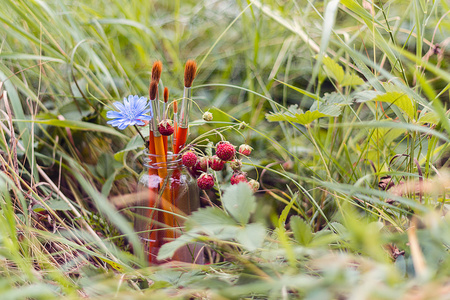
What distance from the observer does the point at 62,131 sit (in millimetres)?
1021

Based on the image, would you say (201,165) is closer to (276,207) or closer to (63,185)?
(276,207)

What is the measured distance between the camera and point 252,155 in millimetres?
1046

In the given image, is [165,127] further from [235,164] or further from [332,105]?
[332,105]

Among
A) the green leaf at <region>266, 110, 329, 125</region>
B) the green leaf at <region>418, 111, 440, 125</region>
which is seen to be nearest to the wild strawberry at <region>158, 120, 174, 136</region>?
the green leaf at <region>266, 110, 329, 125</region>

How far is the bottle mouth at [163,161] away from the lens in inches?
27.8

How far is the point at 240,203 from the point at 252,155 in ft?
1.86

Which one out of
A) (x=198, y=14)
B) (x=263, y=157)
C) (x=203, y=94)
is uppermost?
(x=198, y=14)

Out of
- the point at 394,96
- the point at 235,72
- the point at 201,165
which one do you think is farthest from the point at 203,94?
the point at 394,96

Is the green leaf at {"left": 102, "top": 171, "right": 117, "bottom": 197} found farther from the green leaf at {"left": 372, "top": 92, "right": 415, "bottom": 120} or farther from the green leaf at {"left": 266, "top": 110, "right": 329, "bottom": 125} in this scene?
the green leaf at {"left": 372, "top": 92, "right": 415, "bottom": 120}

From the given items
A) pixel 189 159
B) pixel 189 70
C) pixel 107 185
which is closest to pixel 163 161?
pixel 189 159

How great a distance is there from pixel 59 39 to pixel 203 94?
0.52 m

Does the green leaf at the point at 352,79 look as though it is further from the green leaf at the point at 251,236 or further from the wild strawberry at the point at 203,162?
the green leaf at the point at 251,236

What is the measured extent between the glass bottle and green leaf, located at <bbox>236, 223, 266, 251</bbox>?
0.27 metres

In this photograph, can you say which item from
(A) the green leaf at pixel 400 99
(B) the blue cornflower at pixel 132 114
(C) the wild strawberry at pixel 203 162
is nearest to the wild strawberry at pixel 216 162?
(C) the wild strawberry at pixel 203 162
